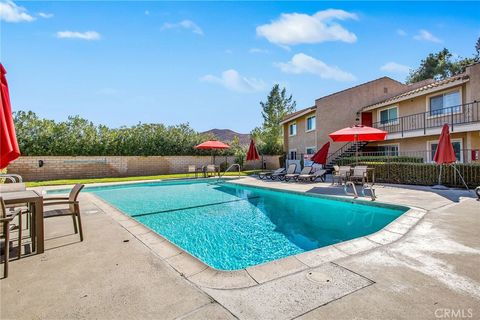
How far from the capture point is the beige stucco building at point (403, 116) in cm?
1401

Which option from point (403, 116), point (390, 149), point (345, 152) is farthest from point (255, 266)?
point (390, 149)

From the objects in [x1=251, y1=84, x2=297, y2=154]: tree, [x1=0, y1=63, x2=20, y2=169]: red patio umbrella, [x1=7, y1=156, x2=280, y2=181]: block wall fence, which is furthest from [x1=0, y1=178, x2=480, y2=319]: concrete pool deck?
[x1=251, y1=84, x2=297, y2=154]: tree

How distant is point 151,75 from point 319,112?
44.4 ft

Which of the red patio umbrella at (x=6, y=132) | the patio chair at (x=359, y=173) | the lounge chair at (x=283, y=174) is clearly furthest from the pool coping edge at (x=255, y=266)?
the lounge chair at (x=283, y=174)

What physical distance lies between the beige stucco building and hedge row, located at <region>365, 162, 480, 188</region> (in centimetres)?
450

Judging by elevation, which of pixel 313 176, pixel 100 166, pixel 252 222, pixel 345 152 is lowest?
pixel 252 222

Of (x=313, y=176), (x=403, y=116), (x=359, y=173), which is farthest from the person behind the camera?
(x=403, y=116)

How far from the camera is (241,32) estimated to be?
12781 millimetres

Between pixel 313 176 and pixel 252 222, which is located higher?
pixel 313 176

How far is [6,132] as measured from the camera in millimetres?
3271

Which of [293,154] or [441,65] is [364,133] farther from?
[441,65]

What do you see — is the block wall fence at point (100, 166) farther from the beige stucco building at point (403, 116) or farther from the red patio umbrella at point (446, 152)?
the red patio umbrella at point (446, 152)

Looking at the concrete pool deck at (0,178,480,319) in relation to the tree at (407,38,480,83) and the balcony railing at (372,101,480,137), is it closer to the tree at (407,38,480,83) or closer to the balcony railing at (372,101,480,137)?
the balcony railing at (372,101,480,137)

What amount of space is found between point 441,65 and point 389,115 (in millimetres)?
22559
